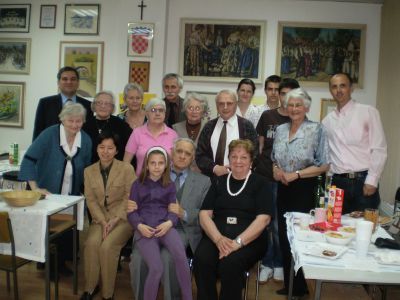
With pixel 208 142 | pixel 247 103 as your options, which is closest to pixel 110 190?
pixel 208 142

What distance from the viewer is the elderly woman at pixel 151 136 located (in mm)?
3162

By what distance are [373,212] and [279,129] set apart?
3.05ft

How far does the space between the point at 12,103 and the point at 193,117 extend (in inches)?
141

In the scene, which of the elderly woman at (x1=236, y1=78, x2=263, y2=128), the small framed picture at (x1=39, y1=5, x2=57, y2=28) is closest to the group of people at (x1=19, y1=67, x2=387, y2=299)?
the elderly woman at (x1=236, y1=78, x2=263, y2=128)

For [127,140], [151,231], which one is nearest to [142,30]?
[127,140]

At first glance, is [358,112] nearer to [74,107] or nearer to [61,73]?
[74,107]

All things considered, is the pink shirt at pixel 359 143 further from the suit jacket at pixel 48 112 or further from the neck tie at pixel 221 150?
the suit jacket at pixel 48 112

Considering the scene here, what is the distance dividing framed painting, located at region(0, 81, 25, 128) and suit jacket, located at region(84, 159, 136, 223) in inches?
128

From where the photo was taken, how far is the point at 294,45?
16.6 feet

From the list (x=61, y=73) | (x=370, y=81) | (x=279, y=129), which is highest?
(x=370, y=81)

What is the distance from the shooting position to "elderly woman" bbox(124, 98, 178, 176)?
3.16 metres

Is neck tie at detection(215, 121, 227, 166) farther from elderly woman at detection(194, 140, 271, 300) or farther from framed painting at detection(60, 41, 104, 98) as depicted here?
framed painting at detection(60, 41, 104, 98)

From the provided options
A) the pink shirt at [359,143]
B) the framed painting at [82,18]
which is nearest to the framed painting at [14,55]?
the framed painting at [82,18]

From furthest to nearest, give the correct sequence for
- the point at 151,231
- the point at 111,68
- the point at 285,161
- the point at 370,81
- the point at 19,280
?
the point at 111,68 → the point at 370,81 → the point at 19,280 → the point at 285,161 → the point at 151,231
